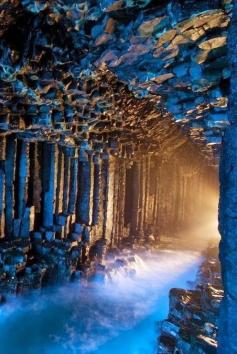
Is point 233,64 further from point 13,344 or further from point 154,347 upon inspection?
point 13,344

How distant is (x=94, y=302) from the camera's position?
24.7 feet

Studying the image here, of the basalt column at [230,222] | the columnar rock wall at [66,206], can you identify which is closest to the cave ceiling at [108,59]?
the basalt column at [230,222]

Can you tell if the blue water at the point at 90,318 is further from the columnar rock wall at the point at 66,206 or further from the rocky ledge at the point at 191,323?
the rocky ledge at the point at 191,323

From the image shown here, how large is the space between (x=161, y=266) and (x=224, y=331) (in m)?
8.30

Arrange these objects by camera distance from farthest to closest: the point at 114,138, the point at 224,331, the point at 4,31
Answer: the point at 114,138, the point at 4,31, the point at 224,331

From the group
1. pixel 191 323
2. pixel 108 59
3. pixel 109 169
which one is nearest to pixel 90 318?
pixel 191 323

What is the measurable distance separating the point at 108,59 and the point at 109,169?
6.46 metres

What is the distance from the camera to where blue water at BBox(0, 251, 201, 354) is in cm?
582

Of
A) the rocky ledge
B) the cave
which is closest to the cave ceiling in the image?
the cave

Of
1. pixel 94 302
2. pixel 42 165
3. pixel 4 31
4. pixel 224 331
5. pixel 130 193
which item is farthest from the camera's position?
pixel 130 193

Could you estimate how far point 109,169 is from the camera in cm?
1041

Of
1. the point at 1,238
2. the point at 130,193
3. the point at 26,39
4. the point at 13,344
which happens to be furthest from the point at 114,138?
the point at 13,344

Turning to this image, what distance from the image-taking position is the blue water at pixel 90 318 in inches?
229

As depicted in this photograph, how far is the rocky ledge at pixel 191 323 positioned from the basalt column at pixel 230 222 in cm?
171
